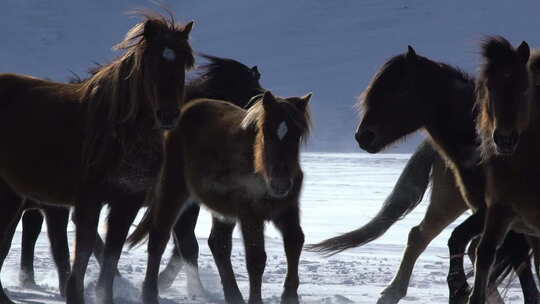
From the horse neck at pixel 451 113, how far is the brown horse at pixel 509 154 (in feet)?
4.21

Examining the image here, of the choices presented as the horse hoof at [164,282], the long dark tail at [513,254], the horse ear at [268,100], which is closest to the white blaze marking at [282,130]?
the horse ear at [268,100]

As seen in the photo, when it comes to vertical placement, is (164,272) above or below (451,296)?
below

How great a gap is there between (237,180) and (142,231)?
1531mm

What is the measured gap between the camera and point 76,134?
237 inches

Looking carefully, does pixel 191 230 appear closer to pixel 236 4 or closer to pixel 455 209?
pixel 455 209

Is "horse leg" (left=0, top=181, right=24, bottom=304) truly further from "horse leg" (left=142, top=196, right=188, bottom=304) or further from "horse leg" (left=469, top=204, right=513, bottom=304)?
"horse leg" (left=469, top=204, right=513, bottom=304)

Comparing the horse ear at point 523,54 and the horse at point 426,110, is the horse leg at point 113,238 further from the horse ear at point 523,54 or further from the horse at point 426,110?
the horse ear at point 523,54

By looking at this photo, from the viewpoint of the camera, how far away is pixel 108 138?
586 centimetres

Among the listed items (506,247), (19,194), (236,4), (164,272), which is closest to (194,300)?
(164,272)

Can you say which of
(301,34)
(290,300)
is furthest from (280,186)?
(301,34)

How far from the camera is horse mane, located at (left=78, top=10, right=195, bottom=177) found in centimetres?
588

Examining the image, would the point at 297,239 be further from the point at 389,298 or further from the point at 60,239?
the point at 60,239

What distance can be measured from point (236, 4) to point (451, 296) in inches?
4779

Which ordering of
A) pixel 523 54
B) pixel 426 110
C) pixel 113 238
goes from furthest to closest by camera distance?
1. pixel 426 110
2. pixel 113 238
3. pixel 523 54
